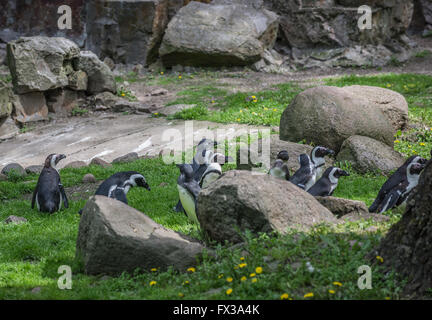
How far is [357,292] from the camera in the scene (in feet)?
15.7

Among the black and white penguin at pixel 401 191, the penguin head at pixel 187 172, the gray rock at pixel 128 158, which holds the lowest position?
the gray rock at pixel 128 158

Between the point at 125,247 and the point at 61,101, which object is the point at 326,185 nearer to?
the point at 125,247

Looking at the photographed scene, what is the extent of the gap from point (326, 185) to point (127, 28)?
14287mm

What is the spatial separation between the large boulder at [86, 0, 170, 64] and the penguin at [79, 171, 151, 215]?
1287 cm

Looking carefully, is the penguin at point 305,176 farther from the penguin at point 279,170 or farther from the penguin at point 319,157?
the penguin at point 319,157

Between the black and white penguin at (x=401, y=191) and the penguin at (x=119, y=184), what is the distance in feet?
11.9

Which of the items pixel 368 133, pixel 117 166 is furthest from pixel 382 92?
pixel 117 166

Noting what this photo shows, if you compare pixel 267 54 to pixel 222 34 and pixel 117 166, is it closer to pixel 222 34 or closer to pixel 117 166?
pixel 222 34

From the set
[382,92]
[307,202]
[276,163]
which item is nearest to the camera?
[307,202]

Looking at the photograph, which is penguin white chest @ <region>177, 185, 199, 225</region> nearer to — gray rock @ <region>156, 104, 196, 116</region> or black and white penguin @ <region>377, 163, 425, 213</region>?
black and white penguin @ <region>377, 163, 425, 213</region>

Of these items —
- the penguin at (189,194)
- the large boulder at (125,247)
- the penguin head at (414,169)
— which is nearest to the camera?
the large boulder at (125,247)

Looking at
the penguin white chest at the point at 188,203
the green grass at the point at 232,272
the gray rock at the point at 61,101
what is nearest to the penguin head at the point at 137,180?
the penguin white chest at the point at 188,203

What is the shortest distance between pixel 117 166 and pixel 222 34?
9.54m

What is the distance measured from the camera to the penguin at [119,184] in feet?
27.9
